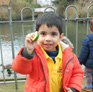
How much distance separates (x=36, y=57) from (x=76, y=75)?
44 centimetres

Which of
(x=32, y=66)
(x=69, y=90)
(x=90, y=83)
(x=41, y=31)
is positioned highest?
(x=41, y=31)

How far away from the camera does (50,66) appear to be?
4.14 feet

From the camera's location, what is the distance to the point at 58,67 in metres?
1.29

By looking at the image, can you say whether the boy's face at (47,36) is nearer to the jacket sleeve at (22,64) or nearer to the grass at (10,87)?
the jacket sleeve at (22,64)

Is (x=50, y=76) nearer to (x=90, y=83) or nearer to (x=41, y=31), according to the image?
(x=41, y=31)

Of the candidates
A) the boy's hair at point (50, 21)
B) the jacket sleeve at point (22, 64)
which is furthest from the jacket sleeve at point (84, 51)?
the jacket sleeve at point (22, 64)

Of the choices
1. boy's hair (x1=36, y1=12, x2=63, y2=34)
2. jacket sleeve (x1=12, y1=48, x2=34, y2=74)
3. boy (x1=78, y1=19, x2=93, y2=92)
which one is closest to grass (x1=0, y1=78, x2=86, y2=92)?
boy (x1=78, y1=19, x2=93, y2=92)

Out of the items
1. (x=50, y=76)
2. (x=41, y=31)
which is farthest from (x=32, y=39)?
(x=50, y=76)

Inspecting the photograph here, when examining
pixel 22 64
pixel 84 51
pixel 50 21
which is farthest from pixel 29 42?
pixel 84 51

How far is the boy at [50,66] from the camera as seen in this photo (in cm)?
120

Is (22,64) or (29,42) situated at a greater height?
(29,42)

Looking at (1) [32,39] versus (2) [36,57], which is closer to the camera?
(1) [32,39]

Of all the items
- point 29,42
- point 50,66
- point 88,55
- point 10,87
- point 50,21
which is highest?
point 50,21

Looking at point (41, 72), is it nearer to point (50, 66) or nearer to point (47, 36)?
point (50, 66)
